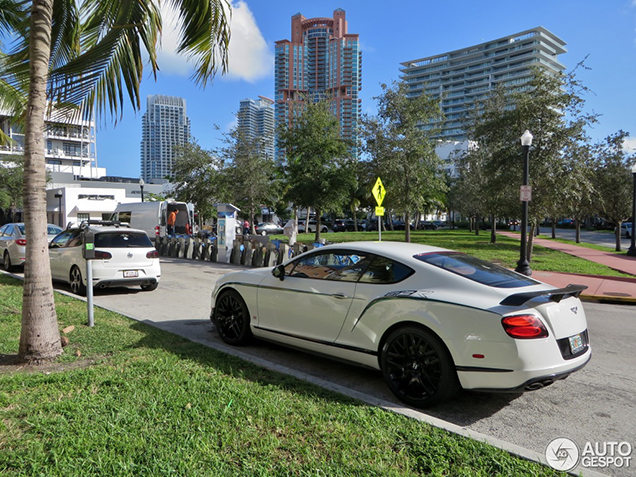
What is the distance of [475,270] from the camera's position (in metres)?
4.56

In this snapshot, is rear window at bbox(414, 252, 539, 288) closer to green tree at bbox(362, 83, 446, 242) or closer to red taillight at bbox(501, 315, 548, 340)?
red taillight at bbox(501, 315, 548, 340)

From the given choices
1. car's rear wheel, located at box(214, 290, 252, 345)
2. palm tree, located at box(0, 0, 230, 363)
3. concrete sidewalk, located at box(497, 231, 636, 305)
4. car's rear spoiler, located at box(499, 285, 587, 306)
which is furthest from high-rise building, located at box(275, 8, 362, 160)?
car's rear spoiler, located at box(499, 285, 587, 306)

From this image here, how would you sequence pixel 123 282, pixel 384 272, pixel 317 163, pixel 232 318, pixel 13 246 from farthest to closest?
pixel 317 163, pixel 13 246, pixel 123 282, pixel 232 318, pixel 384 272

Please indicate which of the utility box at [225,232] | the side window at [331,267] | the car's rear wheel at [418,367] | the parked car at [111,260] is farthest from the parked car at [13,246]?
the car's rear wheel at [418,367]

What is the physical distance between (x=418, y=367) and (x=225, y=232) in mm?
14883

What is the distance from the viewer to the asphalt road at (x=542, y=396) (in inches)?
148

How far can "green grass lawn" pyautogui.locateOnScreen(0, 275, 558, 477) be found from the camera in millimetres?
2938

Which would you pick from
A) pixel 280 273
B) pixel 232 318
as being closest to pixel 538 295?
pixel 280 273

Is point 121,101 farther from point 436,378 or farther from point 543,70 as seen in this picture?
point 543,70

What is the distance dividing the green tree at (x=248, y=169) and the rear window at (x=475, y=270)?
24151 mm

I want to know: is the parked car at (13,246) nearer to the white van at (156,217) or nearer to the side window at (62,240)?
the side window at (62,240)

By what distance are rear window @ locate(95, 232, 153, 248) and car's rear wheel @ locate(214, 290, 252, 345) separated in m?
4.86

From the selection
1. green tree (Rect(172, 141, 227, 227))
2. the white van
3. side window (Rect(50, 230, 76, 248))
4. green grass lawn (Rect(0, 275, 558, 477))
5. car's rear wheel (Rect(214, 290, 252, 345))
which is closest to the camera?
green grass lawn (Rect(0, 275, 558, 477))

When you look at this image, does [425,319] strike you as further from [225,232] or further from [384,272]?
[225,232]
